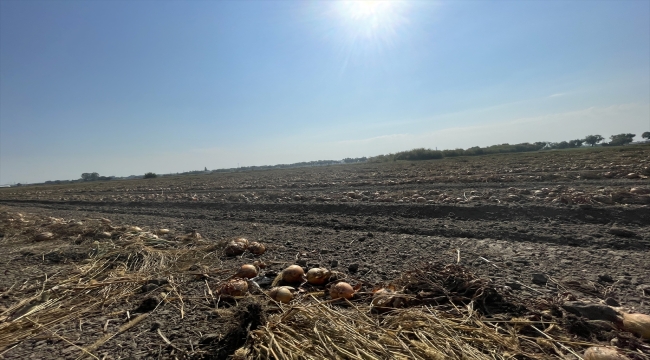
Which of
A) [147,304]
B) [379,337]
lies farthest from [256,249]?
[379,337]

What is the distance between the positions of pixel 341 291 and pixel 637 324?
2.03 metres

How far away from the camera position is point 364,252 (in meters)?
4.35

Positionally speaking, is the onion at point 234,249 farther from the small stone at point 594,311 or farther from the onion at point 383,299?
the small stone at point 594,311

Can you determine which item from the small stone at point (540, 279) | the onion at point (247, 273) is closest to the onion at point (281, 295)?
the onion at point (247, 273)

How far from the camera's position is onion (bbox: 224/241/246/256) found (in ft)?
14.5

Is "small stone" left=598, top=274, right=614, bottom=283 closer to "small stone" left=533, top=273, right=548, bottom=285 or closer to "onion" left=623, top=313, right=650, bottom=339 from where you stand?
"small stone" left=533, top=273, right=548, bottom=285

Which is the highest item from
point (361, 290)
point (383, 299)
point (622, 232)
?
point (383, 299)

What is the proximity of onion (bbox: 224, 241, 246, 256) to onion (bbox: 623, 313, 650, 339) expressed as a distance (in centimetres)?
405

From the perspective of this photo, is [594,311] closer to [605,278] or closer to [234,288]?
[605,278]

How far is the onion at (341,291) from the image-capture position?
2748 mm

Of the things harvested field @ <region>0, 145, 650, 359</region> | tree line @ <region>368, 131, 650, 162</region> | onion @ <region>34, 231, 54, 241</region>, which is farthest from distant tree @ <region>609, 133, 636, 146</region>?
onion @ <region>34, 231, 54, 241</region>

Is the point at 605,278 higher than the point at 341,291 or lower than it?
lower

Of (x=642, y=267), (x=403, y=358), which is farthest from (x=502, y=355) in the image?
(x=642, y=267)

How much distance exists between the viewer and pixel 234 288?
290cm
